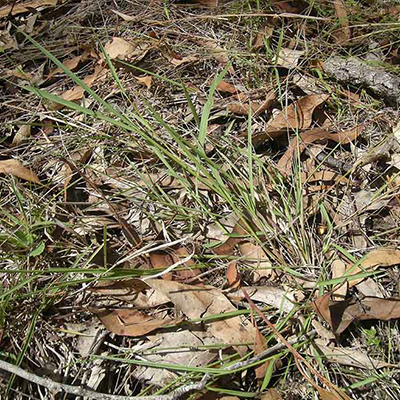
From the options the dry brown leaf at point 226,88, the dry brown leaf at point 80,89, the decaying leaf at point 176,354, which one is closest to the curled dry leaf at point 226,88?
the dry brown leaf at point 226,88

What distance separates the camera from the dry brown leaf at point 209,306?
4.77 ft

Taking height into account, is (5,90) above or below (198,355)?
above

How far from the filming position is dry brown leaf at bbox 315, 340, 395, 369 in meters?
1.42

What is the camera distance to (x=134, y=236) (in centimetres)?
166

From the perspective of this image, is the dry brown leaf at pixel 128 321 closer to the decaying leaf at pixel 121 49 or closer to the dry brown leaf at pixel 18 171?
the dry brown leaf at pixel 18 171

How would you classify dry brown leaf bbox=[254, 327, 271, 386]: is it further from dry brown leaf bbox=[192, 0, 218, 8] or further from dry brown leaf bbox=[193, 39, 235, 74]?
dry brown leaf bbox=[192, 0, 218, 8]

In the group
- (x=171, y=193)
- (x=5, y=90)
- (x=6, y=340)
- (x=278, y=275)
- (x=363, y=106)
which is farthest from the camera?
(x=5, y=90)

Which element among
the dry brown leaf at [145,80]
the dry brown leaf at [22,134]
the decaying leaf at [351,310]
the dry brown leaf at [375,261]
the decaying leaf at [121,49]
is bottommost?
the decaying leaf at [351,310]

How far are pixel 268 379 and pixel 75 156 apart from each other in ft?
3.41

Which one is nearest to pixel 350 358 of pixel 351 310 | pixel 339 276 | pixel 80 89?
pixel 351 310

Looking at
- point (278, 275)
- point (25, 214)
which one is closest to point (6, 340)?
point (25, 214)

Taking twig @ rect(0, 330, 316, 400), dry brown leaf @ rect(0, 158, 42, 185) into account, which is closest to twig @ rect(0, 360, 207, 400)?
twig @ rect(0, 330, 316, 400)

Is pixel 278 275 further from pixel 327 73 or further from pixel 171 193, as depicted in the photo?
pixel 327 73

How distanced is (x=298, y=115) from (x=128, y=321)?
0.98 m
